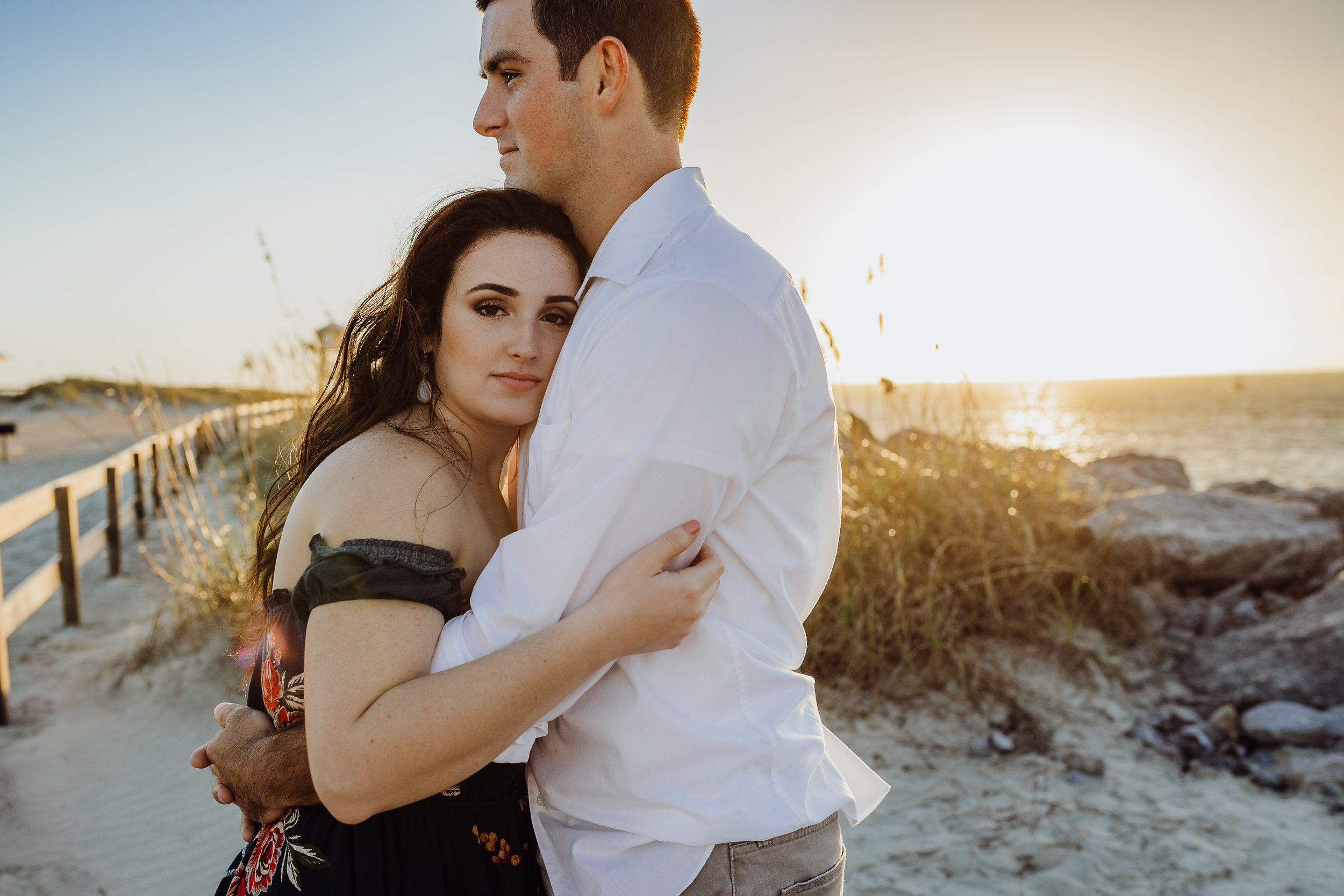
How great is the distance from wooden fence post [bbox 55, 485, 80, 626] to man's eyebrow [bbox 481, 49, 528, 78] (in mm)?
5749

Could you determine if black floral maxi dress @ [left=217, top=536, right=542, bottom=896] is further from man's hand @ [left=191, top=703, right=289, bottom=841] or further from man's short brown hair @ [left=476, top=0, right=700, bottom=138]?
man's short brown hair @ [left=476, top=0, right=700, bottom=138]

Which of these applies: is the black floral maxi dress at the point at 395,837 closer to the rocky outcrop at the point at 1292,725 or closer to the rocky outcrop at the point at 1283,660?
the rocky outcrop at the point at 1292,725

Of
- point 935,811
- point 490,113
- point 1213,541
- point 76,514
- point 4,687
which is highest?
point 490,113

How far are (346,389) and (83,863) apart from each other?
297 centimetres

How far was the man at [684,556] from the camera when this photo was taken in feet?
3.95

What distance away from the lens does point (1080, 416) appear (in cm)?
5131

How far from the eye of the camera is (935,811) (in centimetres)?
344

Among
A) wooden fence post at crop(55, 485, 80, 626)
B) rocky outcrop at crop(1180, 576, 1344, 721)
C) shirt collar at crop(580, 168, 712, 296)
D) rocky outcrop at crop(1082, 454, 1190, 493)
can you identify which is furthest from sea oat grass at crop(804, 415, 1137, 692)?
wooden fence post at crop(55, 485, 80, 626)

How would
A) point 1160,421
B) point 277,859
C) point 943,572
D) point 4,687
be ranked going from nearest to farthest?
point 277,859 → point 4,687 → point 943,572 → point 1160,421

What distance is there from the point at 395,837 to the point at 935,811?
274cm

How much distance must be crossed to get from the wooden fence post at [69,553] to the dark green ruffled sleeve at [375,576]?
230 inches

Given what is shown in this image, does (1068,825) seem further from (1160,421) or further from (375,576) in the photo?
(1160,421)

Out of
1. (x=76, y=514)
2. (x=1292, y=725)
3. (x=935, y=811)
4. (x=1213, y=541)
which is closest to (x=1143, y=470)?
(x=1213, y=541)

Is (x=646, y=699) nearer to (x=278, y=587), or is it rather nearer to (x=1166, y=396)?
(x=278, y=587)
